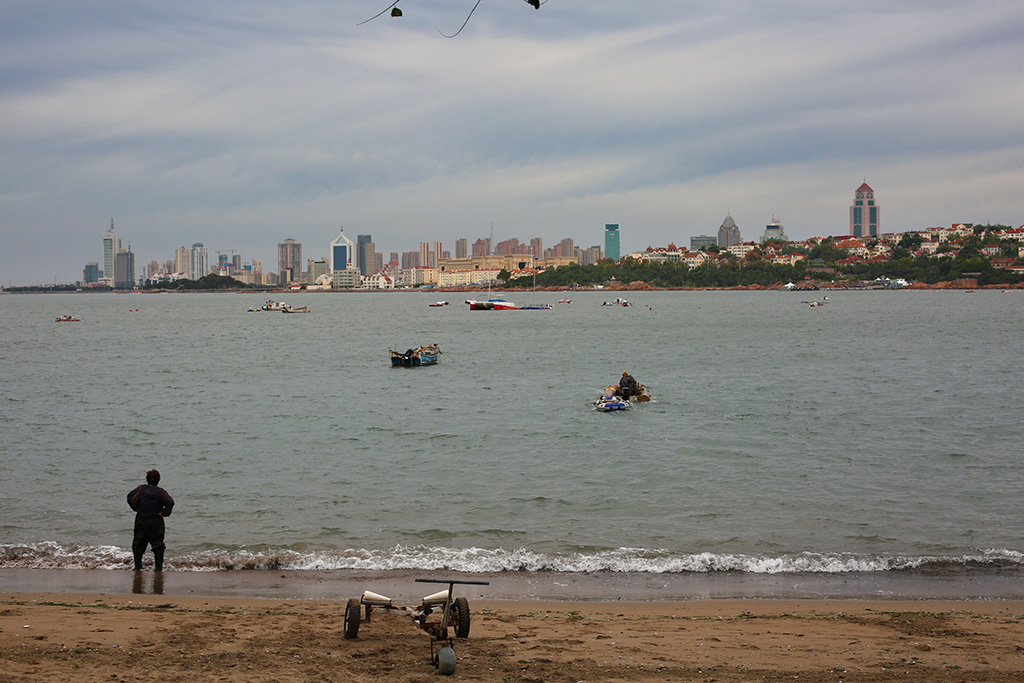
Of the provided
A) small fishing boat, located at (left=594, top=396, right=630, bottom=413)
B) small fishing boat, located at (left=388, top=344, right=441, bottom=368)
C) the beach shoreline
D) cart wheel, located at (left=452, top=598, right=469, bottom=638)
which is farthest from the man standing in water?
small fishing boat, located at (left=388, top=344, right=441, bottom=368)

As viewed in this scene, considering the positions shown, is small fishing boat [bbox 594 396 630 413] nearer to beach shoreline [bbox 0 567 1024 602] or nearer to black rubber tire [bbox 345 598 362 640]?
beach shoreline [bbox 0 567 1024 602]

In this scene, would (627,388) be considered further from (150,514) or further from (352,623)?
(352,623)

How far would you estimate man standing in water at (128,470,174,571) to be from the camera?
39.2ft

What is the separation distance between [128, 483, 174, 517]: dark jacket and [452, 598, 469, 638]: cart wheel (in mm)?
5518

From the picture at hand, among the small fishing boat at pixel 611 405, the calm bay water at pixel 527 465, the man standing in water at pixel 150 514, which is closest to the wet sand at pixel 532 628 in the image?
the man standing in water at pixel 150 514

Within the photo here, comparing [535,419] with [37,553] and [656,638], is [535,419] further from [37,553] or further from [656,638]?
[656,638]

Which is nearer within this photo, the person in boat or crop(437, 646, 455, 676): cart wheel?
crop(437, 646, 455, 676): cart wheel

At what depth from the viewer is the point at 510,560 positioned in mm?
13094

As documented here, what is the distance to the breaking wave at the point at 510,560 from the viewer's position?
41.9 feet

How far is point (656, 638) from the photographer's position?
8852 mm

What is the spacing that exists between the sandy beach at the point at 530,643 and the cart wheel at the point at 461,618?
13cm

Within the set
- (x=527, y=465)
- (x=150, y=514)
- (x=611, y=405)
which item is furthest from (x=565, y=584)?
(x=611, y=405)

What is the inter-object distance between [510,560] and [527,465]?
819cm

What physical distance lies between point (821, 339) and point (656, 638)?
63463mm
